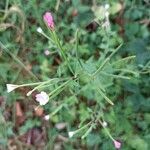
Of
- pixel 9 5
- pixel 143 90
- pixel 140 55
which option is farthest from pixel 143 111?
pixel 9 5

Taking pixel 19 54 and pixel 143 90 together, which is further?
pixel 19 54

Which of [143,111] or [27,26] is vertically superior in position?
[27,26]

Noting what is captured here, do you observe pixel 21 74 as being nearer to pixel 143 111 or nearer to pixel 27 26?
pixel 27 26

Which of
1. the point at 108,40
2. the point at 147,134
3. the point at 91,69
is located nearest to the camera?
the point at 91,69

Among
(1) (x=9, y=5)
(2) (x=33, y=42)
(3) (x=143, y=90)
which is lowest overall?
(3) (x=143, y=90)

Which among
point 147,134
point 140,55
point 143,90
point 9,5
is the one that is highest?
point 9,5

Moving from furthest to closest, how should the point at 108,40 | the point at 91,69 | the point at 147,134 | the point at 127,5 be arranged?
the point at 127,5, the point at 147,134, the point at 108,40, the point at 91,69

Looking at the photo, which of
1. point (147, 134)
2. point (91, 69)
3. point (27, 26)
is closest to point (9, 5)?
point (27, 26)

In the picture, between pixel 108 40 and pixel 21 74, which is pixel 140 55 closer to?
pixel 108 40

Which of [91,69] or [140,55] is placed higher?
[91,69]
